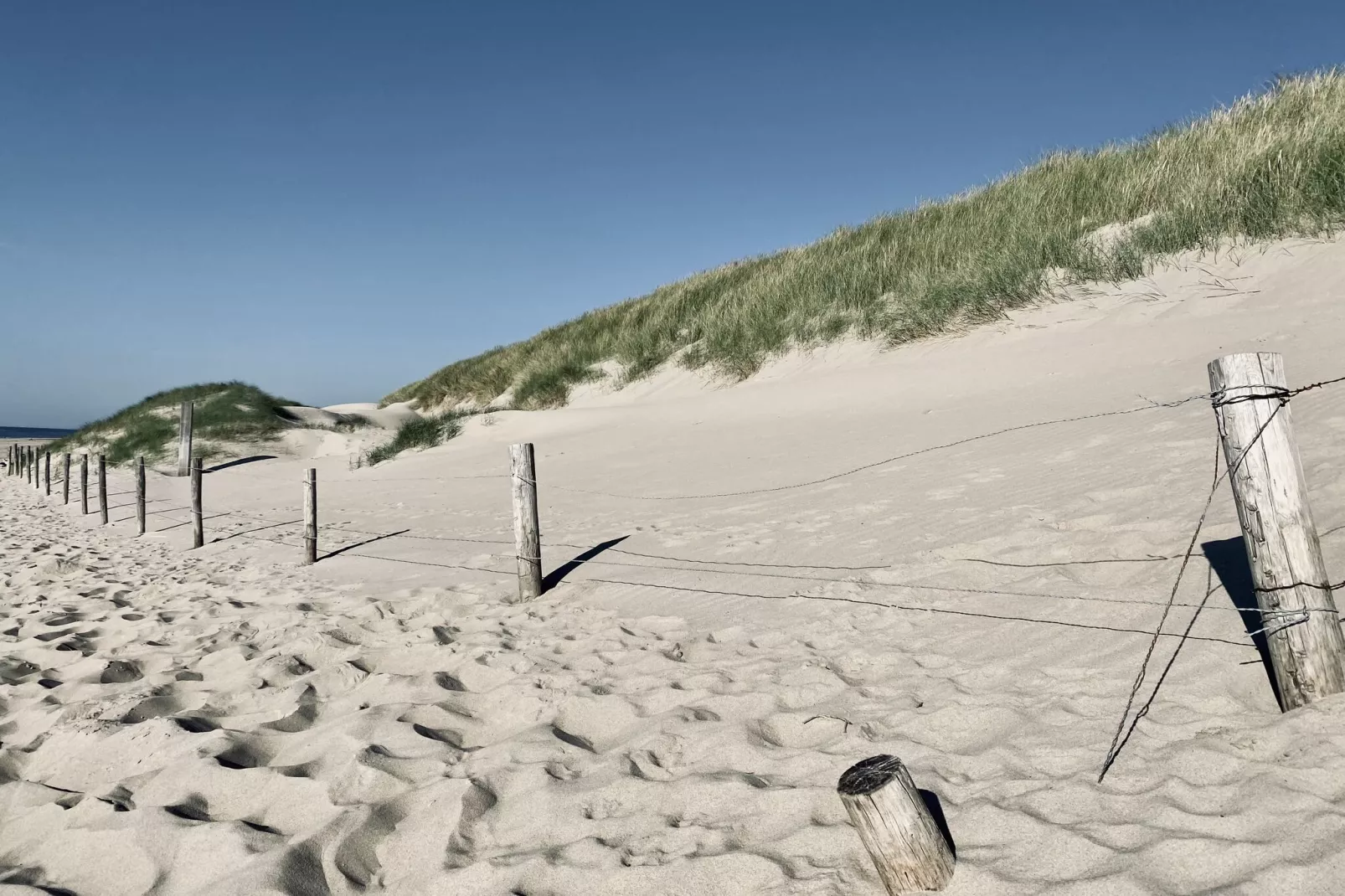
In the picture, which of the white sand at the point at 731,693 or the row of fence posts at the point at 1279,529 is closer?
the white sand at the point at 731,693

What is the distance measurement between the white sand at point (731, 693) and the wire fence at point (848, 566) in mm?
42

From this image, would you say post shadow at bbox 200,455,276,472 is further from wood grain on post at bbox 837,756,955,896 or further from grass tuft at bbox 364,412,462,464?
wood grain on post at bbox 837,756,955,896

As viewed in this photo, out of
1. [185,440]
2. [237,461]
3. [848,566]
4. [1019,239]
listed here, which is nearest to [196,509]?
[848,566]

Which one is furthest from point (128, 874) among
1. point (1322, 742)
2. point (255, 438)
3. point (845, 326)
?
point (255, 438)

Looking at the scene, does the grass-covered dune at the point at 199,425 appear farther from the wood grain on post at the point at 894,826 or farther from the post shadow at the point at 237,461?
the wood grain on post at the point at 894,826

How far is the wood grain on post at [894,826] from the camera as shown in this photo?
5.84 ft

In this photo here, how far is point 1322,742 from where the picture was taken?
7.14 ft

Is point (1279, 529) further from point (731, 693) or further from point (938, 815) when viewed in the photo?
point (731, 693)

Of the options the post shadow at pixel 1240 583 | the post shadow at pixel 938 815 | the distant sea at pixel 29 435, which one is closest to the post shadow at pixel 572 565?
the post shadow at pixel 938 815

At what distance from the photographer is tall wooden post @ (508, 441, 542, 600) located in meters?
5.07

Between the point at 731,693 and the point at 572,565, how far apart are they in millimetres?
2656

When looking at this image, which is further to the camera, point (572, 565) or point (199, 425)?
point (199, 425)

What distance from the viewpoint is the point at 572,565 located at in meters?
5.68

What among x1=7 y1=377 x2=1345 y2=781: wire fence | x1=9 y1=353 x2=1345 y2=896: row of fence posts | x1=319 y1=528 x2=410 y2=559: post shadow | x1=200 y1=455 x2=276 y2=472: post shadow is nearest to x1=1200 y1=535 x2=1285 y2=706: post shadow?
x1=7 y1=377 x2=1345 y2=781: wire fence
